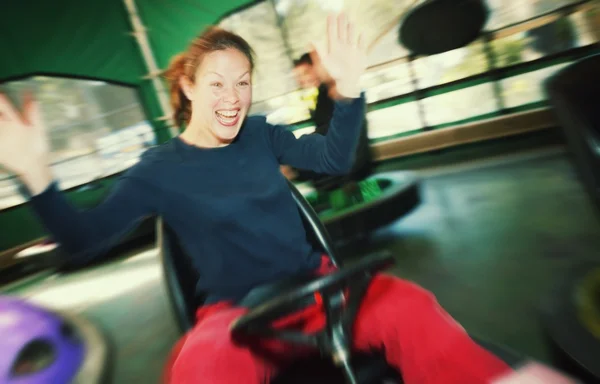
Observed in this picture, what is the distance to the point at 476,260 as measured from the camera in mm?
1548

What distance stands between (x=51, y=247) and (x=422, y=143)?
332 cm

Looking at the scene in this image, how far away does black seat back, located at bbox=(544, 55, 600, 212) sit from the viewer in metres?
0.86

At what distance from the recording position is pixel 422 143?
332cm

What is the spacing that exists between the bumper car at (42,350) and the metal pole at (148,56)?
2.69 metres

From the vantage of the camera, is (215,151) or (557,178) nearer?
(215,151)

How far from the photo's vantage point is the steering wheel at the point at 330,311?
529 millimetres

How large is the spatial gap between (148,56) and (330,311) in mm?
4408

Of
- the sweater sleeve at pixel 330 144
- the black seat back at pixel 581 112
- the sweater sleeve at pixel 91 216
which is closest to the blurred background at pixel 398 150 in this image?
the black seat back at pixel 581 112

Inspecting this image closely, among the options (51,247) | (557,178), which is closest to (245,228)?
(557,178)

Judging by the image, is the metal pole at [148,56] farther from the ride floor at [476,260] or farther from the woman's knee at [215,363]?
the woman's knee at [215,363]

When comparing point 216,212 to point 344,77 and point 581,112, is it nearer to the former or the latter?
point 344,77

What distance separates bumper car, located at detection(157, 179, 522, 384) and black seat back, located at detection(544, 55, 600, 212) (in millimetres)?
531

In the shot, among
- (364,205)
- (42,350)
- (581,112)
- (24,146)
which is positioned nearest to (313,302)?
A: (24,146)

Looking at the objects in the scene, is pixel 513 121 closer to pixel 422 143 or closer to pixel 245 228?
pixel 422 143
